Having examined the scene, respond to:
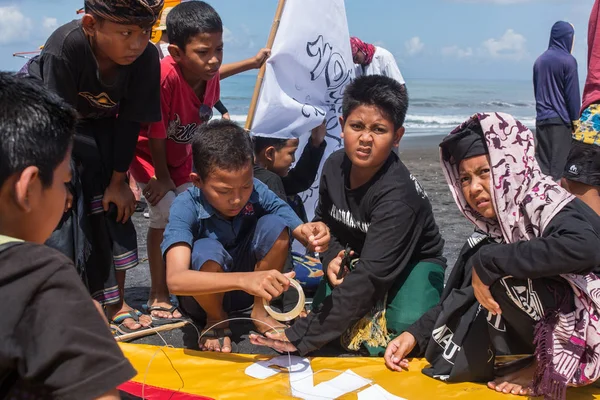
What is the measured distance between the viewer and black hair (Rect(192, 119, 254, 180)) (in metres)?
3.08

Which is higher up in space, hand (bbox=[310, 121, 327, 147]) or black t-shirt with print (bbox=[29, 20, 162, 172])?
black t-shirt with print (bbox=[29, 20, 162, 172])

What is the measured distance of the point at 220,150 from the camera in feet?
10.2

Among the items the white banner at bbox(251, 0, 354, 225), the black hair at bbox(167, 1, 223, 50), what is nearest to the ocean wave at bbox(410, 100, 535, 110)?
the white banner at bbox(251, 0, 354, 225)

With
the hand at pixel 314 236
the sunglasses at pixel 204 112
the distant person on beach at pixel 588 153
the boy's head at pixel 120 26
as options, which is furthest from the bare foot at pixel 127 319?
the distant person on beach at pixel 588 153

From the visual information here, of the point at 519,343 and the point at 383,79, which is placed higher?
the point at 383,79

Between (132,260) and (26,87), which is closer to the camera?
(26,87)

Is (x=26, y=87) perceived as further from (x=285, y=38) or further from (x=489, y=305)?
(x=285, y=38)

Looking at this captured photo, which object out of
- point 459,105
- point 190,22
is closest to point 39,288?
point 190,22

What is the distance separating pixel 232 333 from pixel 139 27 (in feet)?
5.18

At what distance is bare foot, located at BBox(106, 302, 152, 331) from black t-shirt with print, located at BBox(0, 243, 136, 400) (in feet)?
6.48

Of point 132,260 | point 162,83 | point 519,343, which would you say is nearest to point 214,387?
point 132,260

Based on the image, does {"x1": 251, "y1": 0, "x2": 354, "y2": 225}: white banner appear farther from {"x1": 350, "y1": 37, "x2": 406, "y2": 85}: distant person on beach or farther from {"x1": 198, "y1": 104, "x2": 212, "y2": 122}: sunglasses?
{"x1": 350, "y1": 37, "x2": 406, "y2": 85}: distant person on beach

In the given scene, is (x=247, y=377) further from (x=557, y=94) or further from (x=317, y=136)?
(x=557, y=94)

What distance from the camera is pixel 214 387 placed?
8.86 ft
